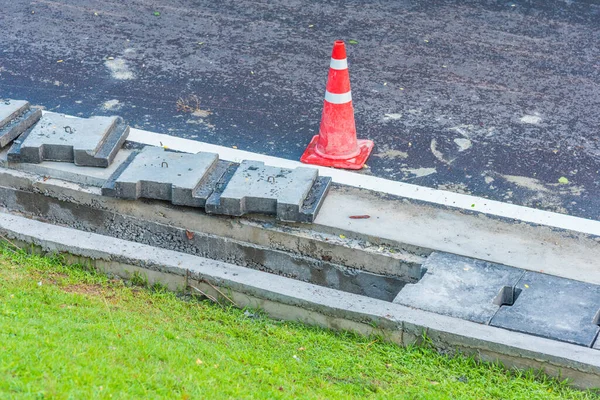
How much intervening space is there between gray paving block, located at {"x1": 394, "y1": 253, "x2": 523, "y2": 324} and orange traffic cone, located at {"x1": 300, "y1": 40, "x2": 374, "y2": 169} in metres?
1.50

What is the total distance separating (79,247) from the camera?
5227 mm

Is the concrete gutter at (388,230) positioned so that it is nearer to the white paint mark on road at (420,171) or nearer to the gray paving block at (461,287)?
the gray paving block at (461,287)

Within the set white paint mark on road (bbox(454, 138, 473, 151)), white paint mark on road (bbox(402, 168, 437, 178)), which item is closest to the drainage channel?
white paint mark on road (bbox(402, 168, 437, 178))

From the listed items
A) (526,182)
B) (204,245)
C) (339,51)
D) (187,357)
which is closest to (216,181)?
(204,245)

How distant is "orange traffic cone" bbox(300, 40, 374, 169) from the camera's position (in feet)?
20.3

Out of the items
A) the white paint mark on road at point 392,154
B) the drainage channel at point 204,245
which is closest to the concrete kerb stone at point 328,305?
the drainage channel at point 204,245

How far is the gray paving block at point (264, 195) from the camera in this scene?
5258 mm

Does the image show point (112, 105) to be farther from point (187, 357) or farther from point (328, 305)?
point (187, 357)

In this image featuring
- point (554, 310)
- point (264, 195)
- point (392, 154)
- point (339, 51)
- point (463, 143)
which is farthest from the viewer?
point (463, 143)

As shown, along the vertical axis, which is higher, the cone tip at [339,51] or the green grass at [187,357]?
the cone tip at [339,51]

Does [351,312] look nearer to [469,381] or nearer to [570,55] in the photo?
[469,381]

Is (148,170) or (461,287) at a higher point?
(148,170)

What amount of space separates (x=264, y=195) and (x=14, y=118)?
7.36 ft

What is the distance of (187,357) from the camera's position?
4.12 meters
